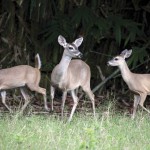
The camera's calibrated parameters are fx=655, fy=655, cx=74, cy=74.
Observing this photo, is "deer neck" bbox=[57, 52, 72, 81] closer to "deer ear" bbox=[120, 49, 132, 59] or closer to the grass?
the grass

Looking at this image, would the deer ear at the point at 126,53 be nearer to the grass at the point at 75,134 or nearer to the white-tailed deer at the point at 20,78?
the white-tailed deer at the point at 20,78

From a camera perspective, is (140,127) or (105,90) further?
(105,90)

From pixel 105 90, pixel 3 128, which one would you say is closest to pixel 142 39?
pixel 105 90

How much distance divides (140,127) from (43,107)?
3281 millimetres

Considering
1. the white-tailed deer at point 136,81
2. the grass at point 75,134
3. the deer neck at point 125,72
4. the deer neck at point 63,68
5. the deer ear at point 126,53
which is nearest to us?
the grass at point 75,134

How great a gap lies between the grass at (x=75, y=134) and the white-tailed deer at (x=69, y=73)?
1.33 m

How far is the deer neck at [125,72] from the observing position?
11727 mm

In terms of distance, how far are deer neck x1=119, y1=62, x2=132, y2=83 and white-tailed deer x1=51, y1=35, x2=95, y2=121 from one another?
76 cm

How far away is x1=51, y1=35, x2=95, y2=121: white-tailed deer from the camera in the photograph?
1055cm

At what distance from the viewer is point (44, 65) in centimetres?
1268

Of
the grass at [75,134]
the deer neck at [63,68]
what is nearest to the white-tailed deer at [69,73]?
the deer neck at [63,68]

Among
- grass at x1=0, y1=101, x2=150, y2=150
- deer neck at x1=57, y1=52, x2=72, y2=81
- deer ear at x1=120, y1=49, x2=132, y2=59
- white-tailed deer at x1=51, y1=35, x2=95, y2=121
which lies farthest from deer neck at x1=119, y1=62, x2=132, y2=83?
grass at x1=0, y1=101, x2=150, y2=150

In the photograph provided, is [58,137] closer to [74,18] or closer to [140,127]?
[140,127]

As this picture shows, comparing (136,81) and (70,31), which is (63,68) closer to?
(70,31)
